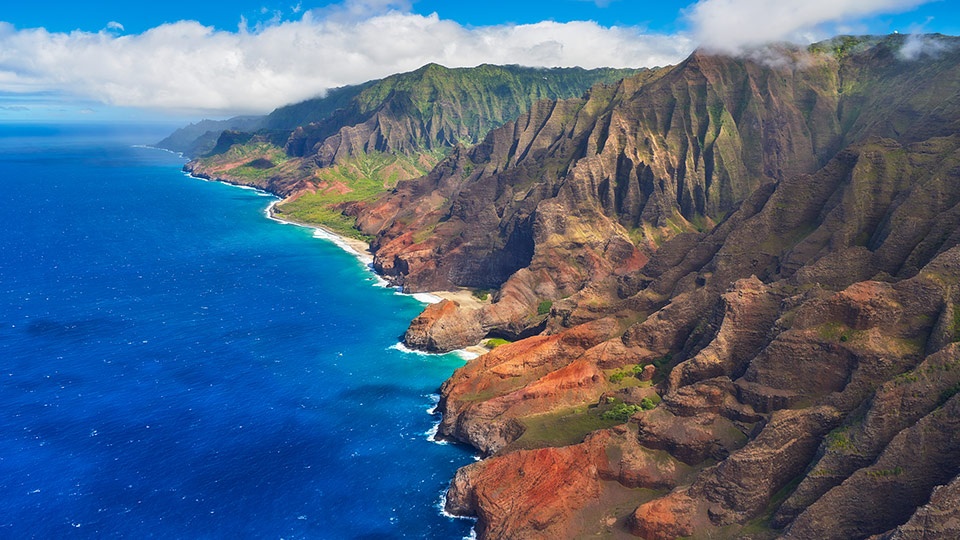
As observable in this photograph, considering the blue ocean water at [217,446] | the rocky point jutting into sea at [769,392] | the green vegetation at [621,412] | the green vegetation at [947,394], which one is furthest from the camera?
the green vegetation at [621,412]

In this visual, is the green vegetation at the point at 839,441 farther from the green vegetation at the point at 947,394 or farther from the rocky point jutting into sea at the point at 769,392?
the green vegetation at the point at 947,394

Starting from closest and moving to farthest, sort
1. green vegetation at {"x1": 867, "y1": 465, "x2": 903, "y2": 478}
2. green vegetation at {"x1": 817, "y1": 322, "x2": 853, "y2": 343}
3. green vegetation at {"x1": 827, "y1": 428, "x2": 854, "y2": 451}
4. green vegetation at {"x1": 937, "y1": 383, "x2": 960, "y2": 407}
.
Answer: green vegetation at {"x1": 867, "y1": 465, "x2": 903, "y2": 478}, green vegetation at {"x1": 937, "y1": 383, "x2": 960, "y2": 407}, green vegetation at {"x1": 827, "y1": 428, "x2": 854, "y2": 451}, green vegetation at {"x1": 817, "y1": 322, "x2": 853, "y2": 343}

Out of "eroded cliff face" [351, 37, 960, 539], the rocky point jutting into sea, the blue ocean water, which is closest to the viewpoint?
the rocky point jutting into sea

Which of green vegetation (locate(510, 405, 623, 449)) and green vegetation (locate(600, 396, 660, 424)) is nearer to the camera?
green vegetation (locate(510, 405, 623, 449))

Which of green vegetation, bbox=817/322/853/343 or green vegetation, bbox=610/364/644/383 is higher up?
green vegetation, bbox=817/322/853/343

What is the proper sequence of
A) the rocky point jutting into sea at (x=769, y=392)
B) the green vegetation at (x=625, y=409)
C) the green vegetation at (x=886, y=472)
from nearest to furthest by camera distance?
the green vegetation at (x=886, y=472)
the rocky point jutting into sea at (x=769, y=392)
the green vegetation at (x=625, y=409)

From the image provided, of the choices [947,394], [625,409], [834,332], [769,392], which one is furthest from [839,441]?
[625,409]

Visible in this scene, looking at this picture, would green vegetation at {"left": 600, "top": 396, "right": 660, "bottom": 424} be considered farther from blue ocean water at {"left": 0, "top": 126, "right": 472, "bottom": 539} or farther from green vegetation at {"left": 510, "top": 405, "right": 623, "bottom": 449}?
blue ocean water at {"left": 0, "top": 126, "right": 472, "bottom": 539}

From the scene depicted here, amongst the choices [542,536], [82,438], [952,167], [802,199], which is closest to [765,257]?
[802,199]

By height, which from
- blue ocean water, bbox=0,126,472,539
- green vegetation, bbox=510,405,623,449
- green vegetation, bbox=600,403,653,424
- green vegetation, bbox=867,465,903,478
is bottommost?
blue ocean water, bbox=0,126,472,539

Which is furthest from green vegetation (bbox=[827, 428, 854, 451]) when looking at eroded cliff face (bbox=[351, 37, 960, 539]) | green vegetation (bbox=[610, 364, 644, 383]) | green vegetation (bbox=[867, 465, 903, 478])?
green vegetation (bbox=[610, 364, 644, 383])

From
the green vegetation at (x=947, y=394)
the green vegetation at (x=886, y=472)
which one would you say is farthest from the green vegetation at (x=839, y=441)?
the green vegetation at (x=947, y=394)
